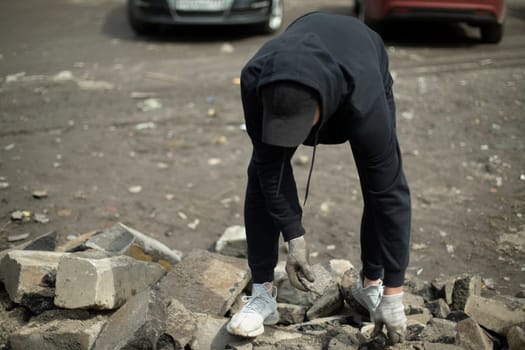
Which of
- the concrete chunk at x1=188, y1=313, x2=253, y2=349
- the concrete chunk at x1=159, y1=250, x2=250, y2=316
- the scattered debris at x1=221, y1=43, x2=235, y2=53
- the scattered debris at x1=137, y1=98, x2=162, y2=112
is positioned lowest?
the scattered debris at x1=221, y1=43, x2=235, y2=53

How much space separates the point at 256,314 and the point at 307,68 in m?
1.34

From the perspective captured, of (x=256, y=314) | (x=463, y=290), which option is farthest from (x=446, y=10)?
(x=256, y=314)

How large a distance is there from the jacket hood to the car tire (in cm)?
689

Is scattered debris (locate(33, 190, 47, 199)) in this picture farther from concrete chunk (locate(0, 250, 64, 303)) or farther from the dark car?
the dark car

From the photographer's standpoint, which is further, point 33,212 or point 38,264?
point 33,212

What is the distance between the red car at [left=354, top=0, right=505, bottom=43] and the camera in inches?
297

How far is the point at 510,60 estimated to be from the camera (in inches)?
292

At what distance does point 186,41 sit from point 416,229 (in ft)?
17.6

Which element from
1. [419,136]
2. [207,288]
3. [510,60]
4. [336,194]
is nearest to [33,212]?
[207,288]

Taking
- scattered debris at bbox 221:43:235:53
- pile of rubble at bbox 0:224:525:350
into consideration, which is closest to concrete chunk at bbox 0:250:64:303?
pile of rubble at bbox 0:224:525:350

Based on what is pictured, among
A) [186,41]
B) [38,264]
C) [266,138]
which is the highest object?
[266,138]

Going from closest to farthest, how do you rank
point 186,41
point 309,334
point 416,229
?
point 309,334 < point 416,229 < point 186,41

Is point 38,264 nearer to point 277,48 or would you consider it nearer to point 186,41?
point 277,48

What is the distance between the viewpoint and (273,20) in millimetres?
8867
